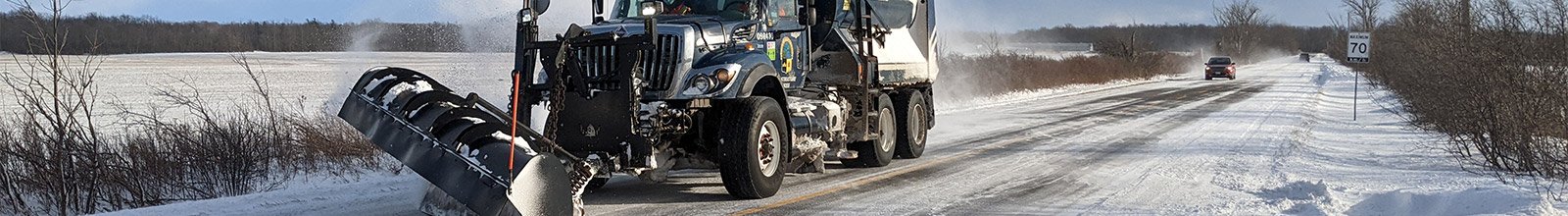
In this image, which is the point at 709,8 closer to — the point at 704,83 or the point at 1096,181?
the point at 704,83

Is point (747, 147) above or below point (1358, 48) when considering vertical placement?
below

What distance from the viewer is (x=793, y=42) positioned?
37.1ft

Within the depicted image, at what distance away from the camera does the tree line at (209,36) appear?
11703mm

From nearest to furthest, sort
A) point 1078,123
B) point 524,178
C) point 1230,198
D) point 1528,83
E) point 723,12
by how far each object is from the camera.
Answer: point 524,178 < point 1230,198 < point 723,12 < point 1528,83 < point 1078,123

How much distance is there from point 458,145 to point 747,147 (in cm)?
225

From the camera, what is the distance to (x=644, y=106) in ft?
29.8

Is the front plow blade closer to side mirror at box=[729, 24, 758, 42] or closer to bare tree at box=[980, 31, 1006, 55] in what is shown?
side mirror at box=[729, 24, 758, 42]

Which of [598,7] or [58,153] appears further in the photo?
[598,7]

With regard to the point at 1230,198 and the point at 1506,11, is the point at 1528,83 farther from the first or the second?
the point at 1230,198

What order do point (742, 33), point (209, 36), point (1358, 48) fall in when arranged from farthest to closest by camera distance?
point (209, 36)
point (1358, 48)
point (742, 33)

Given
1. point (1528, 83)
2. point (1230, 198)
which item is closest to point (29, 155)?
point (1230, 198)

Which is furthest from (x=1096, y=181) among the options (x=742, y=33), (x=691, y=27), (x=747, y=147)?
(x=691, y=27)

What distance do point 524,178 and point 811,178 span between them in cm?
458

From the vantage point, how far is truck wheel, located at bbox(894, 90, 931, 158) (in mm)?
14148
